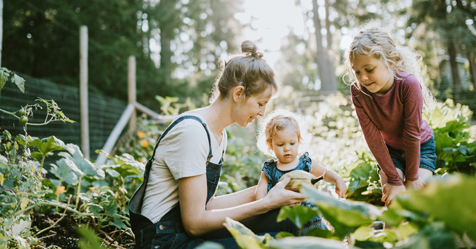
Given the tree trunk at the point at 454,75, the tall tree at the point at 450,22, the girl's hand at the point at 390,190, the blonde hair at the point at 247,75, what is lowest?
the girl's hand at the point at 390,190

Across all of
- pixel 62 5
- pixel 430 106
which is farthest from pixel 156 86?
pixel 430 106

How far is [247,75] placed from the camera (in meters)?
1.60

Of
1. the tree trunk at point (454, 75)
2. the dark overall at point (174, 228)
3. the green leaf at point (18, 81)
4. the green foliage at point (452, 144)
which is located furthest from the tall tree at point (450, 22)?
the green leaf at point (18, 81)

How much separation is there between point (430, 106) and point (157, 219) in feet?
6.71

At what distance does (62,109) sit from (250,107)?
2886 millimetres

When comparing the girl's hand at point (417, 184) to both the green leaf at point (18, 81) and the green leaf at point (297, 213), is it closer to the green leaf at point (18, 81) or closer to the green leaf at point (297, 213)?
the green leaf at point (297, 213)

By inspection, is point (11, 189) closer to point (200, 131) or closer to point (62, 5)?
point (200, 131)

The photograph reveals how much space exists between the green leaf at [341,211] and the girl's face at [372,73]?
58.0 inches

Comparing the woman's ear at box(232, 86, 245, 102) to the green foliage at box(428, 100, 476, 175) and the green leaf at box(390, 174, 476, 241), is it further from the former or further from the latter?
the green foliage at box(428, 100, 476, 175)

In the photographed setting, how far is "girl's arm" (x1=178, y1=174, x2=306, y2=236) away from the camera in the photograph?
1.38 metres

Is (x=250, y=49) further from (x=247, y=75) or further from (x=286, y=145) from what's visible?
(x=286, y=145)

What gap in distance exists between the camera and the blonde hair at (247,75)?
1.60m

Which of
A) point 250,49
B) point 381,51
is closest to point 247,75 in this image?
point 250,49

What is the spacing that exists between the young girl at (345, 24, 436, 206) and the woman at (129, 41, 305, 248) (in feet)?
2.21
